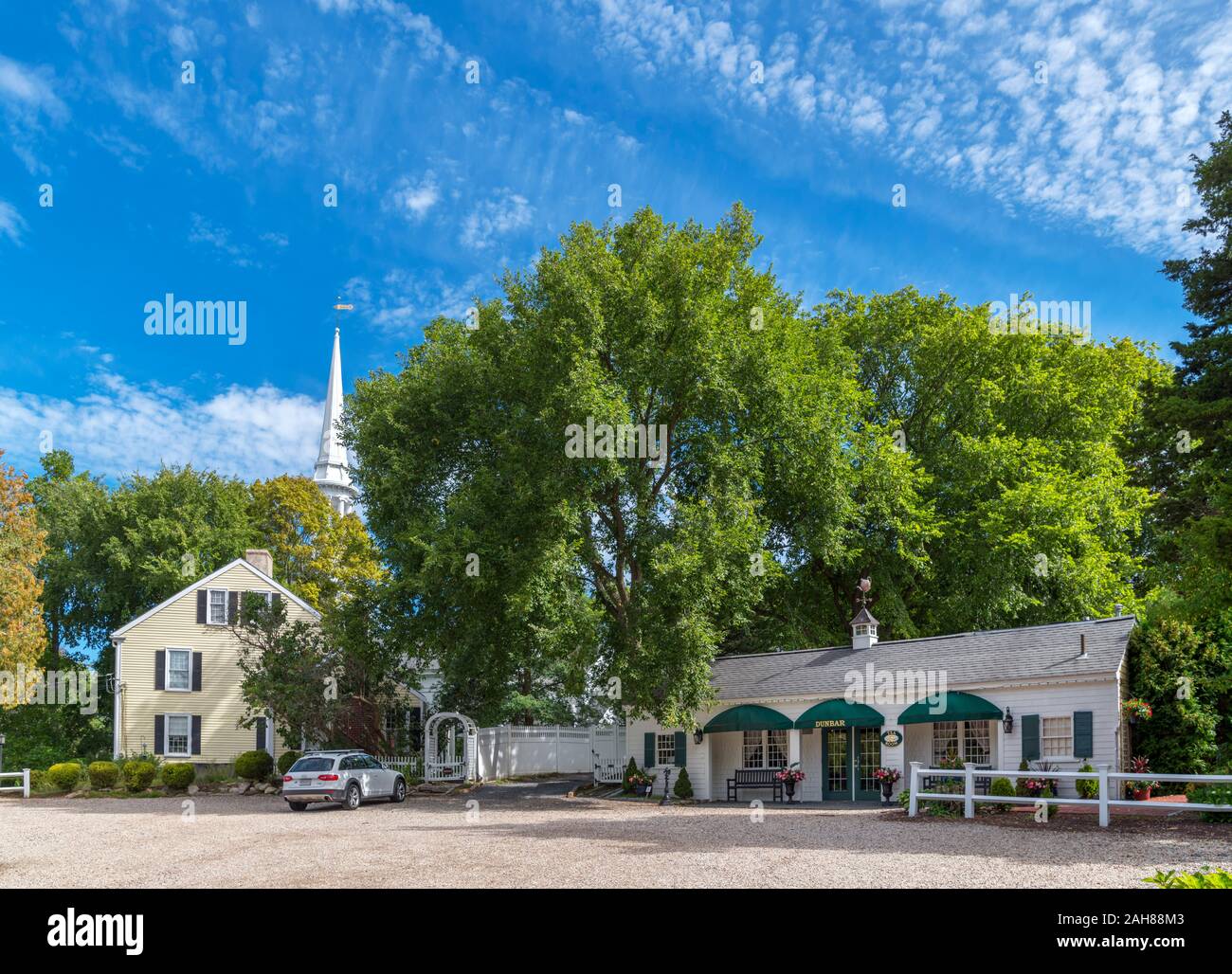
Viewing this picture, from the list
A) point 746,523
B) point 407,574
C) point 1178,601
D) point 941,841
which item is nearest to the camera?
point 941,841

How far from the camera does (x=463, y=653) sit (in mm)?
30203

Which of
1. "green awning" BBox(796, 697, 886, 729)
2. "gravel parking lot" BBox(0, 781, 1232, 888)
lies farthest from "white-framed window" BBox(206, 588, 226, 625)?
"green awning" BBox(796, 697, 886, 729)

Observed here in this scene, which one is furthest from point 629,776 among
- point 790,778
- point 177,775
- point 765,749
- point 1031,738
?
point 177,775

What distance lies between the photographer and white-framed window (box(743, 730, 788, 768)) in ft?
92.8

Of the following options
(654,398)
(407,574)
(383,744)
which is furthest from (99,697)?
(654,398)

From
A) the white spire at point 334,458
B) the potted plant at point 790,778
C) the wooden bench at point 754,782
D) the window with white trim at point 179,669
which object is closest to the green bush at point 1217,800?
the potted plant at point 790,778

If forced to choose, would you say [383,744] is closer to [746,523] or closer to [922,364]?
[746,523]

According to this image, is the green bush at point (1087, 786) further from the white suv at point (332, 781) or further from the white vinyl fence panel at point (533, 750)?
the white vinyl fence panel at point (533, 750)

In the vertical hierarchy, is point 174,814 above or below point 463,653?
below

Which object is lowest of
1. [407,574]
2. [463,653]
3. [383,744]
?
[383,744]

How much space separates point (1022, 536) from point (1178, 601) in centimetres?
1554

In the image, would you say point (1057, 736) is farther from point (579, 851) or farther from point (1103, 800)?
point (579, 851)

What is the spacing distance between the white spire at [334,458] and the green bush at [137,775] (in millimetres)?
36517

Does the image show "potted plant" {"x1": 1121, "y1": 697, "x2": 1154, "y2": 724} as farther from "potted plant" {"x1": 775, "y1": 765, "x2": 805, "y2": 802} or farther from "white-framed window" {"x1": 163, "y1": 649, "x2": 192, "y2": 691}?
"white-framed window" {"x1": 163, "y1": 649, "x2": 192, "y2": 691}
